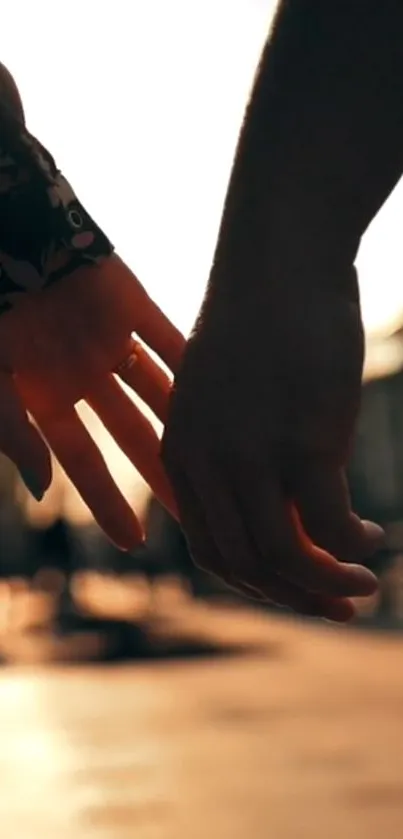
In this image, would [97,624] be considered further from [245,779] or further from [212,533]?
[212,533]

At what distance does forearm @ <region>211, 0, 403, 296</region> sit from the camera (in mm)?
815

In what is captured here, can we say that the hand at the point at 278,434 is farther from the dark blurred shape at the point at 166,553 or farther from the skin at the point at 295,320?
the dark blurred shape at the point at 166,553

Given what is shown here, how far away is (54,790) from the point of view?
4172 mm

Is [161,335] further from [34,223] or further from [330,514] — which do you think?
[330,514]

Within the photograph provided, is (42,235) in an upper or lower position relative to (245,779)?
upper

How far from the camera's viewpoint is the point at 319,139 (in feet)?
2.71

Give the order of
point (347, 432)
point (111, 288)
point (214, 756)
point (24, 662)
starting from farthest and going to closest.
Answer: point (24, 662) → point (214, 756) → point (111, 288) → point (347, 432)

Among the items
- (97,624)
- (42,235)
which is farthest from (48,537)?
(42,235)

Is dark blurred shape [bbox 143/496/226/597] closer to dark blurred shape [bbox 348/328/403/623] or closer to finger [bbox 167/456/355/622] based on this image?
dark blurred shape [bbox 348/328/403/623]

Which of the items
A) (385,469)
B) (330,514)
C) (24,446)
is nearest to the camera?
(330,514)

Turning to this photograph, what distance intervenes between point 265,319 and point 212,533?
14 cm

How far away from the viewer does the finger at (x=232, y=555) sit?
826mm

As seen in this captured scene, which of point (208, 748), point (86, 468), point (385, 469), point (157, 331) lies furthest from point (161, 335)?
point (385, 469)

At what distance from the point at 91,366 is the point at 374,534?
0.97ft
